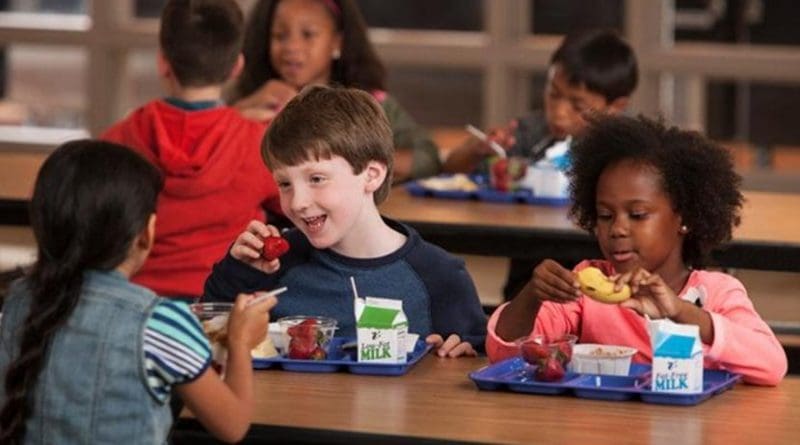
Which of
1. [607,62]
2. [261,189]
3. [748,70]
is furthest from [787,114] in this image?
[261,189]

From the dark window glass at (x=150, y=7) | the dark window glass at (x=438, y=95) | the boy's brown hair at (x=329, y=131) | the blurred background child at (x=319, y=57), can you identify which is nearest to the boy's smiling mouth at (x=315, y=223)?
the boy's brown hair at (x=329, y=131)

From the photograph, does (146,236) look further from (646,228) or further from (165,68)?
(165,68)

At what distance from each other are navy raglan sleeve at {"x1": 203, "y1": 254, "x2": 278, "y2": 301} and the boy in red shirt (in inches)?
44.7

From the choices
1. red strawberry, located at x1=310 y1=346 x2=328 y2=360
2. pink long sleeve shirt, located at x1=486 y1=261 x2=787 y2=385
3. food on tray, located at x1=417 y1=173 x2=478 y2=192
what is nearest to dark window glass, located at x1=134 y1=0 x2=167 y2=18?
food on tray, located at x1=417 y1=173 x2=478 y2=192

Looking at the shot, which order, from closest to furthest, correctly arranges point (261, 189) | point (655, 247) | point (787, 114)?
point (655, 247) < point (261, 189) < point (787, 114)

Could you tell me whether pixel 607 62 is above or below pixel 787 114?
above

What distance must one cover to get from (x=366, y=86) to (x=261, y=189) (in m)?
1.18

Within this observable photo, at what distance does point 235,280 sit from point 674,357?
97 cm

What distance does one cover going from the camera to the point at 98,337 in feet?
9.20

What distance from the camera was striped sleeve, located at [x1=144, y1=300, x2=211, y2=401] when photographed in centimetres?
279

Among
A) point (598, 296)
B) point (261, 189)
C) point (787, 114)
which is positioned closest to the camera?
point (598, 296)

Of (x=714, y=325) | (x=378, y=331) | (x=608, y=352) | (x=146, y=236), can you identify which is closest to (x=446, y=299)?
(x=378, y=331)

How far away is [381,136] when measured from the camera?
369 centimetres

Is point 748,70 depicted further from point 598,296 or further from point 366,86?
point 598,296
